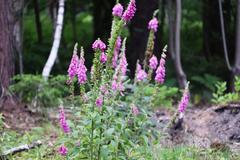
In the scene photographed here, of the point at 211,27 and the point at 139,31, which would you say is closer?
the point at 139,31

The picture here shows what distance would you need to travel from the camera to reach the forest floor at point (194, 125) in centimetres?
596

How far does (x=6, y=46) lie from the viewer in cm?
753

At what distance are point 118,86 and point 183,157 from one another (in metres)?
1.20

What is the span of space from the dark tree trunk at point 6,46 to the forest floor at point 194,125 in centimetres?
40

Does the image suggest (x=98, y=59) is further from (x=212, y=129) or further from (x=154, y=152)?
(x=212, y=129)

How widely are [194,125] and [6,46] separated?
271 centimetres

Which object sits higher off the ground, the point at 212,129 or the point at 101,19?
the point at 101,19

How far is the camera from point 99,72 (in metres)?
3.99

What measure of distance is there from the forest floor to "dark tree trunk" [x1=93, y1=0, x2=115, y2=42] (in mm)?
Result: 7436

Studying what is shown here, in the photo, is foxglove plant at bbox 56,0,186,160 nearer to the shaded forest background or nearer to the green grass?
the green grass

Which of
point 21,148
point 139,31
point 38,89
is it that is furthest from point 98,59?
point 139,31

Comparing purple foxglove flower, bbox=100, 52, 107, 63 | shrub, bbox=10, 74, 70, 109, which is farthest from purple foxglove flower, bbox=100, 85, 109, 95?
shrub, bbox=10, 74, 70, 109

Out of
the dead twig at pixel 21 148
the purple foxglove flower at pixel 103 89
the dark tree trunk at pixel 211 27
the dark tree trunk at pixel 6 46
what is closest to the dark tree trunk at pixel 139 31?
the dark tree trunk at pixel 211 27

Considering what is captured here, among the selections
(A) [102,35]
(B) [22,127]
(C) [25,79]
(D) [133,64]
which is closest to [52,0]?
(D) [133,64]
